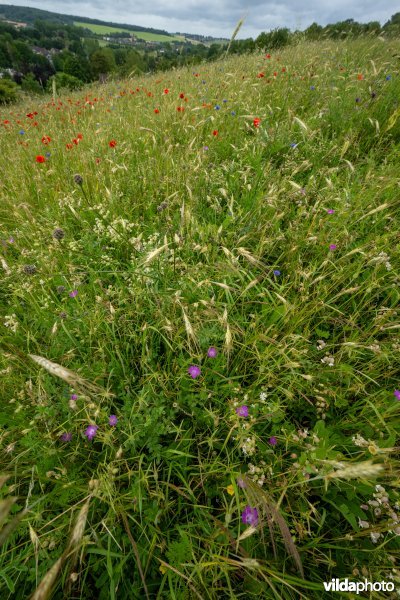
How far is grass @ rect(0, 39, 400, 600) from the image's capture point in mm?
1187

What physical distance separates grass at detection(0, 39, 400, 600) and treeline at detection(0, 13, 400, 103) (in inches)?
101

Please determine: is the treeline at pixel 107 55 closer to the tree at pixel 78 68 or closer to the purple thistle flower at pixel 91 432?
the tree at pixel 78 68

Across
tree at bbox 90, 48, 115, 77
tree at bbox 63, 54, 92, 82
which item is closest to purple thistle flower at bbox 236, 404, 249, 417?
tree at bbox 90, 48, 115, 77

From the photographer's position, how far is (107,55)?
22.3 metres

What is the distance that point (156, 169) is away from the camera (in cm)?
304

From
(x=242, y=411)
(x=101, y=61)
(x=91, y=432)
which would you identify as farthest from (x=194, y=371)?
(x=101, y=61)

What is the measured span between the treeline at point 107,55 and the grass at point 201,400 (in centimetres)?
258

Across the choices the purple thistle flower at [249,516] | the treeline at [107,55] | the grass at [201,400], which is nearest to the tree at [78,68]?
the treeline at [107,55]

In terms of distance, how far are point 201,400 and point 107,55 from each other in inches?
1162

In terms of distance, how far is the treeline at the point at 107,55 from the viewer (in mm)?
7641

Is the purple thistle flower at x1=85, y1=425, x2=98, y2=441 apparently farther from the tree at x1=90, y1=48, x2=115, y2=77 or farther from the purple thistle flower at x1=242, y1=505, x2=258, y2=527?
the tree at x1=90, y1=48, x2=115, y2=77

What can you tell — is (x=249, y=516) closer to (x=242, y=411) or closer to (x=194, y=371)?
(x=242, y=411)

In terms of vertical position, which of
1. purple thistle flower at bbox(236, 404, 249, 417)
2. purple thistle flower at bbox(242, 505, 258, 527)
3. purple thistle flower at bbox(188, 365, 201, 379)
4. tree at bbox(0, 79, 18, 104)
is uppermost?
tree at bbox(0, 79, 18, 104)

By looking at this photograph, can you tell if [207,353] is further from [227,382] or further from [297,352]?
[297,352]
